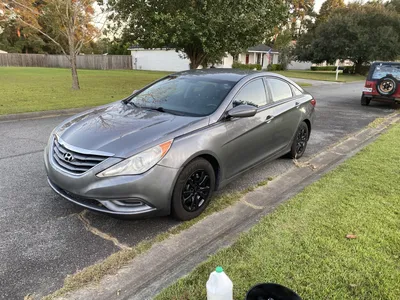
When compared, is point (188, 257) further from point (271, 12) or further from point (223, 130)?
point (271, 12)

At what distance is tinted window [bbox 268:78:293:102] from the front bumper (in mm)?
2428

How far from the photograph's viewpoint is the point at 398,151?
620 cm

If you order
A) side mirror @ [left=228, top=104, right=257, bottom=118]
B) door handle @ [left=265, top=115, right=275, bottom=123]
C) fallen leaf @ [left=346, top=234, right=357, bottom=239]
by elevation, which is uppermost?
side mirror @ [left=228, top=104, right=257, bottom=118]

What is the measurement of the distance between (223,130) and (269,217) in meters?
1.10

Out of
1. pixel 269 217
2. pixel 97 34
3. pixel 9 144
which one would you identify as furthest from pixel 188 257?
pixel 97 34

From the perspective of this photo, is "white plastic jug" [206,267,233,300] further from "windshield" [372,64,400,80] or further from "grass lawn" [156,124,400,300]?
"windshield" [372,64,400,80]

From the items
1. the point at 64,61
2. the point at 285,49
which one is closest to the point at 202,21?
the point at 285,49

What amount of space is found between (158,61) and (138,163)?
42108mm

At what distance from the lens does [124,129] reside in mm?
3484

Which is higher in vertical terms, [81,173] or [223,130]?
[223,130]

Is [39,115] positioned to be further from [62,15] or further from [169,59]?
[169,59]

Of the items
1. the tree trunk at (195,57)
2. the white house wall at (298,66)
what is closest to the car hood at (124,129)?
the tree trunk at (195,57)

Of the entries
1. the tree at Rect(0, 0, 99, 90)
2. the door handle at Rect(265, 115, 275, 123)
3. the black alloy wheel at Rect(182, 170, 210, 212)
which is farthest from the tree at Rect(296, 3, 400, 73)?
the black alloy wheel at Rect(182, 170, 210, 212)

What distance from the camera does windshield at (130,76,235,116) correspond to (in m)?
4.03
